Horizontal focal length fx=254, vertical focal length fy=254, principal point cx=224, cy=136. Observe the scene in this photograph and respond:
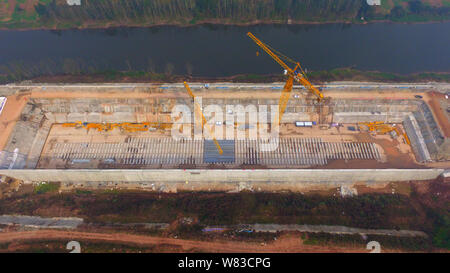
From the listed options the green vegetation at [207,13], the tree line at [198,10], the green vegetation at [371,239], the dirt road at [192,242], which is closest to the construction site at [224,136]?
the dirt road at [192,242]

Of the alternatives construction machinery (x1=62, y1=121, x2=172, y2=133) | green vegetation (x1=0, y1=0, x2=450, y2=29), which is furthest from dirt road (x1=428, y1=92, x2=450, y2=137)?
construction machinery (x1=62, y1=121, x2=172, y2=133)

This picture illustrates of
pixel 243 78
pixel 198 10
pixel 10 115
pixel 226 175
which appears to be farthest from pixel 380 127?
pixel 10 115

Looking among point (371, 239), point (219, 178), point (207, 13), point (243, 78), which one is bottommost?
point (371, 239)

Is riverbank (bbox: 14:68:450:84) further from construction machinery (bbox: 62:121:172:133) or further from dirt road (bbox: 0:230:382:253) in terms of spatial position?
dirt road (bbox: 0:230:382:253)

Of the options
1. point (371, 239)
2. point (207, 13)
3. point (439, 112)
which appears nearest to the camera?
point (371, 239)

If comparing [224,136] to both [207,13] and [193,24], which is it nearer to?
[193,24]
